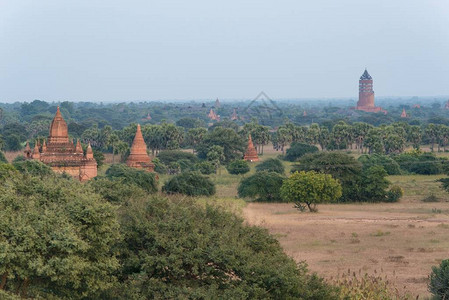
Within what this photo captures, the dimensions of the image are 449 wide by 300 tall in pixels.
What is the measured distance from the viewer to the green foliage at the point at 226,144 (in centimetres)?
6938

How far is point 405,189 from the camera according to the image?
46.8 meters

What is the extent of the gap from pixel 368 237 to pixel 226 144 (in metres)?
40.5

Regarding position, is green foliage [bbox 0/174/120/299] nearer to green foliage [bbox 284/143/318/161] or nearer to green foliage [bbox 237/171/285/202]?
green foliage [bbox 237/171/285/202]

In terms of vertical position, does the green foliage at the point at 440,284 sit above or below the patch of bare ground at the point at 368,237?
above

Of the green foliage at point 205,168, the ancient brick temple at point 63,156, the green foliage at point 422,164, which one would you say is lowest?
the green foliage at point 205,168

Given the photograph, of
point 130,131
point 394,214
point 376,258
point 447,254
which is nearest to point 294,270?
point 376,258

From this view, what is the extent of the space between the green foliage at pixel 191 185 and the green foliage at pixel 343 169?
6969mm

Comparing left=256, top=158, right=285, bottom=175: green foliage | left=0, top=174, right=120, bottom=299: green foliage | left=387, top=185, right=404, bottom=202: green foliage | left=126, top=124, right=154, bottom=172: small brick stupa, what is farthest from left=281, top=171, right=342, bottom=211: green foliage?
left=0, top=174, right=120, bottom=299: green foliage

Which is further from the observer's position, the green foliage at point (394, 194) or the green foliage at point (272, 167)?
the green foliage at point (272, 167)

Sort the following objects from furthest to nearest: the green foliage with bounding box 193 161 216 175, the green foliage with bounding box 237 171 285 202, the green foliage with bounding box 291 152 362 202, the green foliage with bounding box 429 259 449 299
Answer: the green foliage with bounding box 193 161 216 175 → the green foliage with bounding box 291 152 362 202 → the green foliage with bounding box 237 171 285 202 → the green foliage with bounding box 429 259 449 299

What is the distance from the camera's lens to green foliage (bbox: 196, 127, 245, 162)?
69.4m

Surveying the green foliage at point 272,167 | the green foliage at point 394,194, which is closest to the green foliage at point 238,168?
the green foliage at point 272,167

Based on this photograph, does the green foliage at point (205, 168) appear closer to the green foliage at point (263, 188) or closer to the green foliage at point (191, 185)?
the green foliage at point (191, 185)

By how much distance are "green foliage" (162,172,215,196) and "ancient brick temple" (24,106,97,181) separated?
5.89m
